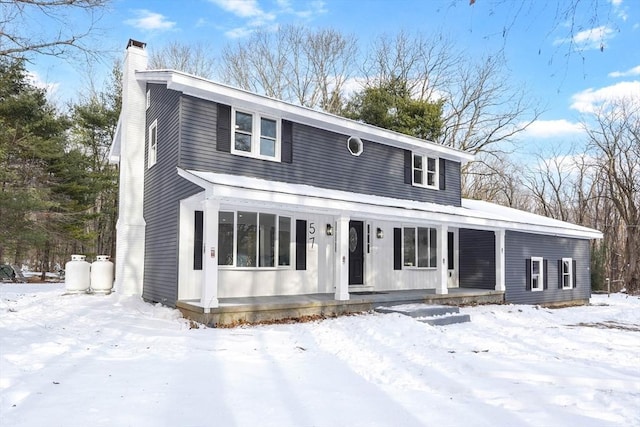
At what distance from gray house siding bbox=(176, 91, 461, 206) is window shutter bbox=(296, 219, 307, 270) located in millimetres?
1097

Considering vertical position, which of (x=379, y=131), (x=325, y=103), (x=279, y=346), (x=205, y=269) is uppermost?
(x=325, y=103)

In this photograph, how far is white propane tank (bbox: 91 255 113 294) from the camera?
13.2 meters

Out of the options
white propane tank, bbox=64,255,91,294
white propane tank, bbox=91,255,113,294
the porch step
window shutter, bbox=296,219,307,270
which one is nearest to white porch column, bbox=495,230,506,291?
the porch step

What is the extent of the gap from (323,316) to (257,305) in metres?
1.67

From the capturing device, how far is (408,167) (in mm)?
14398

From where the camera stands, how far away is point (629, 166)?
86.1 ft

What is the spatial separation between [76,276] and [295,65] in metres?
20.9

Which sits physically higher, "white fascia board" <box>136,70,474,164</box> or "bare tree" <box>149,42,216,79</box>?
"bare tree" <box>149,42,216,79</box>

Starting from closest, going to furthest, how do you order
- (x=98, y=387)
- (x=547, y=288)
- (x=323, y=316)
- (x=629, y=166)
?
1. (x=98, y=387)
2. (x=323, y=316)
3. (x=547, y=288)
4. (x=629, y=166)

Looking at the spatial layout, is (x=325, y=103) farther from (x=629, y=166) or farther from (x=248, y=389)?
(x=248, y=389)

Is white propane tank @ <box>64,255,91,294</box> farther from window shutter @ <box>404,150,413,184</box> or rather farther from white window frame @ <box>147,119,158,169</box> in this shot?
window shutter @ <box>404,150,413,184</box>

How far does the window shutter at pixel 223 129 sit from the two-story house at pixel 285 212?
0.03 m

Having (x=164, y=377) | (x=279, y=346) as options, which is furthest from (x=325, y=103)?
(x=164, y=377)

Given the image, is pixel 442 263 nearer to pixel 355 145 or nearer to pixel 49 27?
pixel 355 145
